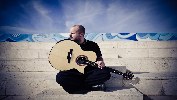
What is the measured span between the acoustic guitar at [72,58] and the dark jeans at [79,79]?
4.1 inches

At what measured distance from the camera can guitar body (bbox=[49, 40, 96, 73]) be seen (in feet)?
9.75

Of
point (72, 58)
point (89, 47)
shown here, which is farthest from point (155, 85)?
point (72, 58)

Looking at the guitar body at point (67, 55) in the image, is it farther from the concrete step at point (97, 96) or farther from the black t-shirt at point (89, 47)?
the concrete step at point (97, 96)

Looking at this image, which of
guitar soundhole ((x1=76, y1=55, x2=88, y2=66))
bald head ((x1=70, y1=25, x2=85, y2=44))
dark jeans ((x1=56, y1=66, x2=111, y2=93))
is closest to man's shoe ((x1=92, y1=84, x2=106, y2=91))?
dark jeans ((x1=56, y1=66, x2=111, y2=93))

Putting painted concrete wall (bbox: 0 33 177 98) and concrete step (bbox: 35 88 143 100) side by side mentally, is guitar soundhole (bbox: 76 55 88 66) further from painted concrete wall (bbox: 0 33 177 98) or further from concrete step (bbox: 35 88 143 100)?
painted concrete wall (bbox: 0 33 177 98)

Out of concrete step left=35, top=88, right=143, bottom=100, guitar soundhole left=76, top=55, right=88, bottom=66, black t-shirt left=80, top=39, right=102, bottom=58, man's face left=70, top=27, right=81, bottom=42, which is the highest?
man's face left=70, top=27, right=81, bottom=42

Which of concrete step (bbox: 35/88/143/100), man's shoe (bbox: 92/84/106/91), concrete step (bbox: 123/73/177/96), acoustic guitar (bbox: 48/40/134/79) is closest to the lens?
concrete step (bbox: 35/88/143/100)

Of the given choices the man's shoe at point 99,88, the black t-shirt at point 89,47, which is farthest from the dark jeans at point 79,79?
the black t-shirt at point 89,47

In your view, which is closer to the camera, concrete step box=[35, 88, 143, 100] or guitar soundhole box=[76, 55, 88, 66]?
concrete step box=[35, 88, 143, 100]

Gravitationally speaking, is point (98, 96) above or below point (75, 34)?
below

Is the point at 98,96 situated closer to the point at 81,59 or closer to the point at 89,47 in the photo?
the point at 81,59

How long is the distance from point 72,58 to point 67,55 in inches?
4.0

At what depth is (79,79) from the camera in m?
3.06

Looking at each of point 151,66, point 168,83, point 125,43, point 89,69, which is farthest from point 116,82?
point 125,43
